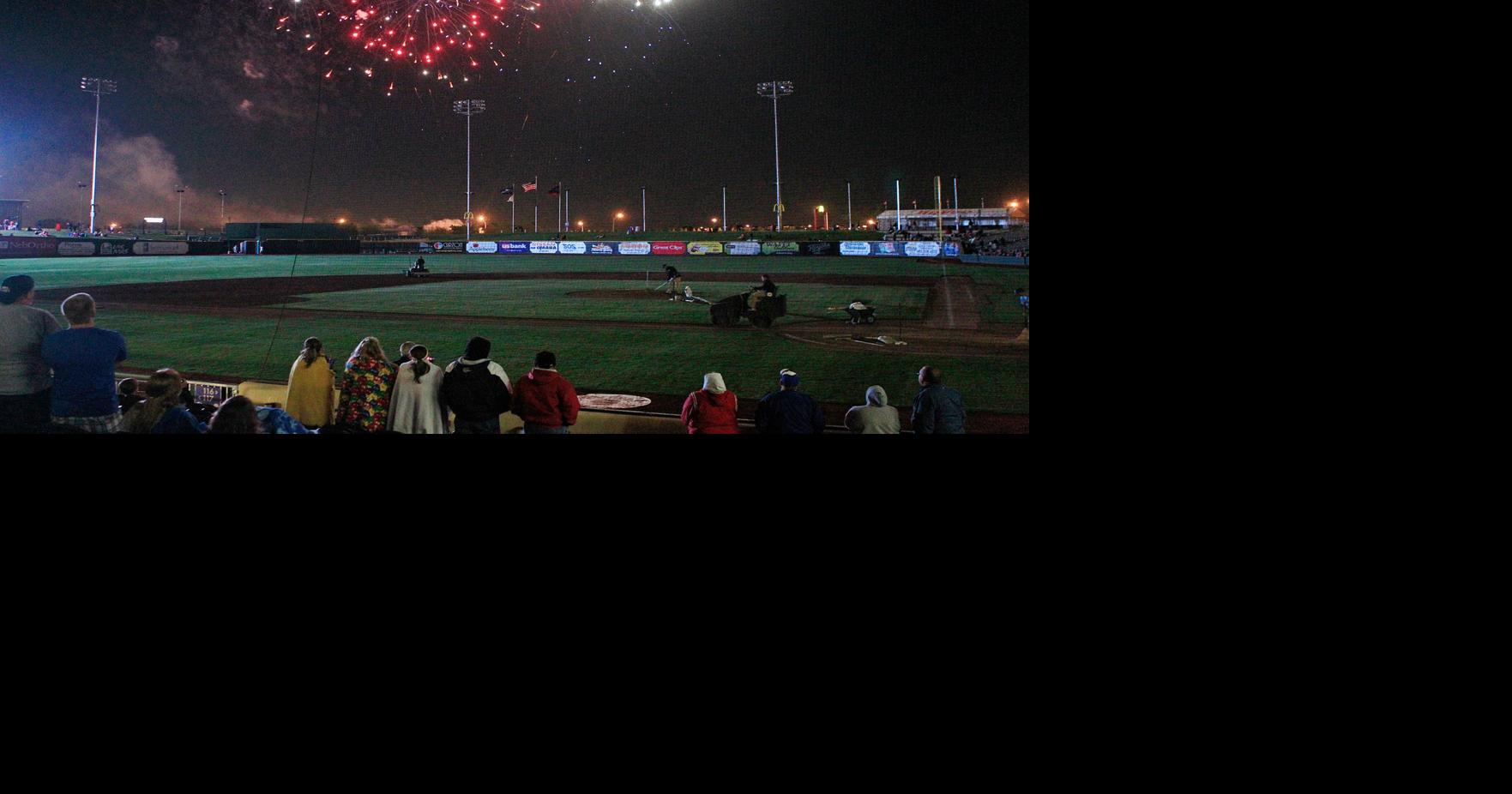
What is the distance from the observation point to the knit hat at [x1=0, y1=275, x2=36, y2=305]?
6.50m

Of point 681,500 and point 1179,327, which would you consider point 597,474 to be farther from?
point 1179,327

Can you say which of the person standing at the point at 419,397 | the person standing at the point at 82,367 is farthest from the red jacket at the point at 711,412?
the person standing at the point at 82,367

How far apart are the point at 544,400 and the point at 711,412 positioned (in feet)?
4.57

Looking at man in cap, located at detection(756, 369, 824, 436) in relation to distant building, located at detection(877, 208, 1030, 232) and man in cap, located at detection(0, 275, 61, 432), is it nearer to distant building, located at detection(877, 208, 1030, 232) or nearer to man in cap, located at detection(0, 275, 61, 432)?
man in cap, located at detection(0, 275, 61, 432)

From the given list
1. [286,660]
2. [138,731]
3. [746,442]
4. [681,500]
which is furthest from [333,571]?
[746,442]

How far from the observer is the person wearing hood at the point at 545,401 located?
7086 mm

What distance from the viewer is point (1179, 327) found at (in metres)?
4.00

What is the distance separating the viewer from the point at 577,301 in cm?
2595

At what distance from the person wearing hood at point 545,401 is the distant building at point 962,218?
61398 millimetres

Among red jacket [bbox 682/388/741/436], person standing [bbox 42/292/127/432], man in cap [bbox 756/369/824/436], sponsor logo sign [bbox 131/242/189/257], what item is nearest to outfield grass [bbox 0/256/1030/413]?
person standing [bbox 42/292/127/432]

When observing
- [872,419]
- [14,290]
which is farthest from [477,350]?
[14,290]

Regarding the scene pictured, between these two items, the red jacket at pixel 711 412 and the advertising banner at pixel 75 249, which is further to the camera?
the advertising banner at pixel 75 249

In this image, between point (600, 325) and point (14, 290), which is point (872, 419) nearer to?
point (14, 290)

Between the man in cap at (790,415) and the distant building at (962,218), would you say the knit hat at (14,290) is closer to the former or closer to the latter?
the man in cap at (790,415)
